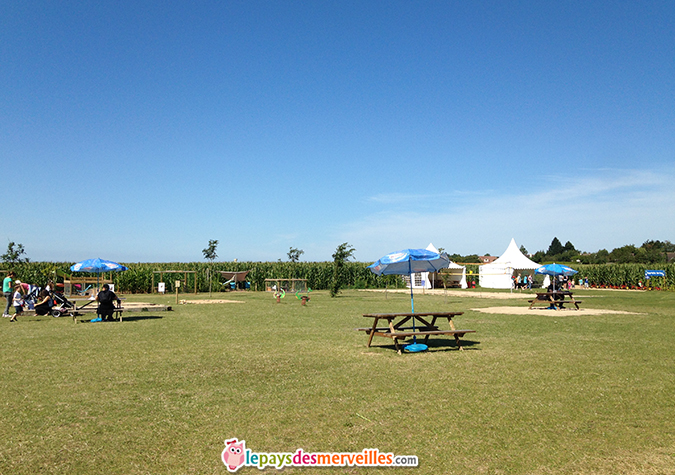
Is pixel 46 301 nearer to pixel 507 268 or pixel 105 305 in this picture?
pixel 105 305

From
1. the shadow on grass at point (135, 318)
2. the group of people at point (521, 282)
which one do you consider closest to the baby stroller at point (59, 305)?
the shadow on grass at point (135, 318)

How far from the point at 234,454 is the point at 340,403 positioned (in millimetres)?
2029

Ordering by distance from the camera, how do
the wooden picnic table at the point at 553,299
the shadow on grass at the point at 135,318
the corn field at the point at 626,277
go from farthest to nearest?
1. the corn field at the point at 626,277
2. the wooden picnic table at the point at 553,299
3. the shadow on grass at the point at 135,318

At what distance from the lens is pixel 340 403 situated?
674cm

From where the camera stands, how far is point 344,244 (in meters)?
35.6

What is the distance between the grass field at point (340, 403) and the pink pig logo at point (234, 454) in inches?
3.7

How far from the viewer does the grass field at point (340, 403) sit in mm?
4941

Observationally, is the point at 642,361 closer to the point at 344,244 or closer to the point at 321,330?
the point at 321,330

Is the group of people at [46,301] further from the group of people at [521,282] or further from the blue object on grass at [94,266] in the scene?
the group of people at [521,282]

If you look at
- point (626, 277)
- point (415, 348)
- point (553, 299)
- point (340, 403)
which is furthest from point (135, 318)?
point (626, 277)

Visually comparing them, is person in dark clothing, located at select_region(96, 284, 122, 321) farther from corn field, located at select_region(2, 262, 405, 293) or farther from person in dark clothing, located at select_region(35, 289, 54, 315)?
corn field, located at select_region(2, 262, 405, 293)

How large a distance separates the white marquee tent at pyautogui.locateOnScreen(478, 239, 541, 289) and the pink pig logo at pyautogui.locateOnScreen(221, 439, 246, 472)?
45.6 meters

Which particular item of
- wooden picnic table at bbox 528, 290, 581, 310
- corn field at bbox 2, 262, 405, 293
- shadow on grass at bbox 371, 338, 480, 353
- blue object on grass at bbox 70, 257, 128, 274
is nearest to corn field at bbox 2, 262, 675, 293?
corn field at bbox 2, 262, 405, 293

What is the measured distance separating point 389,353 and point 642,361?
457 cm
